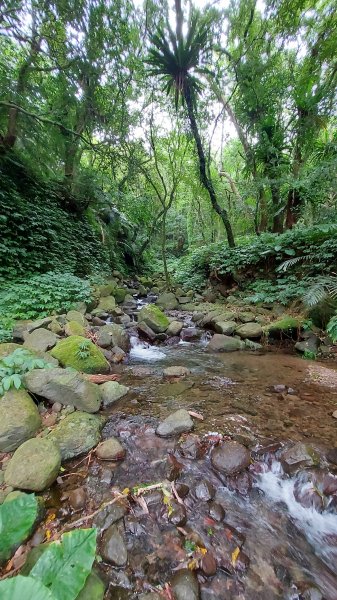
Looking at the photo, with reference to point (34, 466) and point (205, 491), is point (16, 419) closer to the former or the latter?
point (34, 466)

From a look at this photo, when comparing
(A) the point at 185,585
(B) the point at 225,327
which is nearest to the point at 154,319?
(B) the point at 225,327

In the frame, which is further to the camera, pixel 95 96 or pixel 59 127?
pixel 95 96

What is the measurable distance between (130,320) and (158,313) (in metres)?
0.71

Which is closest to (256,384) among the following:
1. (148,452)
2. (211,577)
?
(148,452)

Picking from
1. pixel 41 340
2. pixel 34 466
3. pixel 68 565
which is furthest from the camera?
pixel 41 340

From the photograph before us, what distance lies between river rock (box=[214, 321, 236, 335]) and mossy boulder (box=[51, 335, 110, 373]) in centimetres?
244

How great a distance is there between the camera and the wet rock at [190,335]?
16.4ft

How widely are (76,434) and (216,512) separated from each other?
1.14 metres

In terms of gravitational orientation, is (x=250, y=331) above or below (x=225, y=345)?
above

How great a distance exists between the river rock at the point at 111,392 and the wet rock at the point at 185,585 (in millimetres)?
1563

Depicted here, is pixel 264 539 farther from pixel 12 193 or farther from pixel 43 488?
pixel 12 193

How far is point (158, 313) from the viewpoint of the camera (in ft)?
17.4

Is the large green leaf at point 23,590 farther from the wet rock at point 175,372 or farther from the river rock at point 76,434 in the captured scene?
the wet rock at point 175,372

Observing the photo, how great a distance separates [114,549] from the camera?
137 cm
